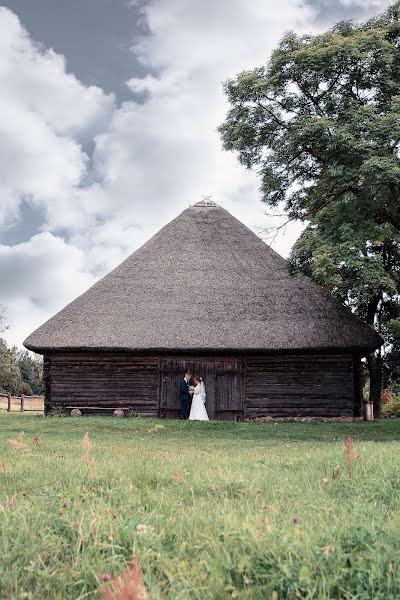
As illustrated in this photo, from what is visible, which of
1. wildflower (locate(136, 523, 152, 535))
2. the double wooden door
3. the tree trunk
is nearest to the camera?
wildflower (locate(136, 523, 152, 535))

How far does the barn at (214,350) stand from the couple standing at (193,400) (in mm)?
679

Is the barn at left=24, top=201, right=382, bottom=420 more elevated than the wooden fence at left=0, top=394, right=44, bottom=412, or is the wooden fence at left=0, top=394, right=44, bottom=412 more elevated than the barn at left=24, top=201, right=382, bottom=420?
the barn at left=24, top=201, right=382, bottom=420

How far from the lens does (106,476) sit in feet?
19.3

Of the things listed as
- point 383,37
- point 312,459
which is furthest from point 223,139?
point 312,459

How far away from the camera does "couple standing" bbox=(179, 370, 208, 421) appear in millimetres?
24672

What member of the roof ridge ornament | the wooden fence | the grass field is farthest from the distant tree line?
the grass field

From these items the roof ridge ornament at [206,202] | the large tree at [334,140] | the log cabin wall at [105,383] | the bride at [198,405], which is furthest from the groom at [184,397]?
the roof ridge ornament at [206,202]

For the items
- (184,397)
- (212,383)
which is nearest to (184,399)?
(184,397)

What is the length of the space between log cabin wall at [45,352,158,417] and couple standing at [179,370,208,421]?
4.28 ft

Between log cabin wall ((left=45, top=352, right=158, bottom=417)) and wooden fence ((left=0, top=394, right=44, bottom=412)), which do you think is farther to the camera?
wooden fence ((left=0, top=394, right=44, bottom=412))

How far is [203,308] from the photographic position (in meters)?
26.4

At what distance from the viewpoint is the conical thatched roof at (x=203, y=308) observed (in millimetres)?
24672

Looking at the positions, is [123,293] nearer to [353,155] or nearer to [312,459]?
[353,155]

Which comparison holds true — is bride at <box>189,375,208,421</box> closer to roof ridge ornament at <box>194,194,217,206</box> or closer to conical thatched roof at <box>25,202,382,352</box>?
conical thatched roof at <box>25,202,382,352</box>
